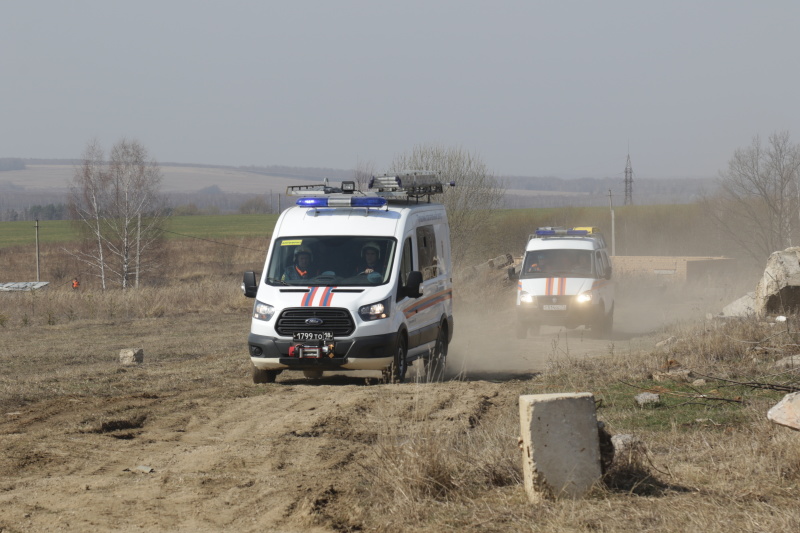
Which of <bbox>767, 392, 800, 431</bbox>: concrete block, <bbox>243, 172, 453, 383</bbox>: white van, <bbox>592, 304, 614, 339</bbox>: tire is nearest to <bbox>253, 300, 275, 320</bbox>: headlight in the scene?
A: <bbox>243, 172, 453, 383</bbox>: white van

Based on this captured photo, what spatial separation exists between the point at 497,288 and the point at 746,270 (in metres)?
23.7

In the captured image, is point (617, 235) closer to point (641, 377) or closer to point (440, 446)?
point (641, 377)

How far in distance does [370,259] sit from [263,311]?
1645 millimetres

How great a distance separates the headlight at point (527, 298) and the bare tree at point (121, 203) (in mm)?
36060

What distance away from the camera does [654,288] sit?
38.1 m

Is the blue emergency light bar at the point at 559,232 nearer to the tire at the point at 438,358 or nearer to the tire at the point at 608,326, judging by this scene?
the tire at the point at 608,326

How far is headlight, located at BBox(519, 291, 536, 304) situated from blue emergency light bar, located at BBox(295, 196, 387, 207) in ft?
25.7

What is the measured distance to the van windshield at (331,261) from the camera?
1270 centimetres

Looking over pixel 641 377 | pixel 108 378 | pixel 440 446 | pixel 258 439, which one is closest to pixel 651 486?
pixel 440 446

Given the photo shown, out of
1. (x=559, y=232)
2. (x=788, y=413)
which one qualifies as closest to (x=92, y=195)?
(x=559, y=232)

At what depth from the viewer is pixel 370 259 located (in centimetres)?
1284

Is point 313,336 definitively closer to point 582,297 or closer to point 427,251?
point 427,251

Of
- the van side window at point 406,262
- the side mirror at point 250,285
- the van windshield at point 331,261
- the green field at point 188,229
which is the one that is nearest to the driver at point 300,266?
the van windshield at point 331,261

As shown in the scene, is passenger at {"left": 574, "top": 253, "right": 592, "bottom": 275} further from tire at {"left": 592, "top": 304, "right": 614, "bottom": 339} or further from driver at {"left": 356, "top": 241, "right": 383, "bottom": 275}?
driver at {"left": 356, "top": 241, "right": 383, "bottom": 275}
